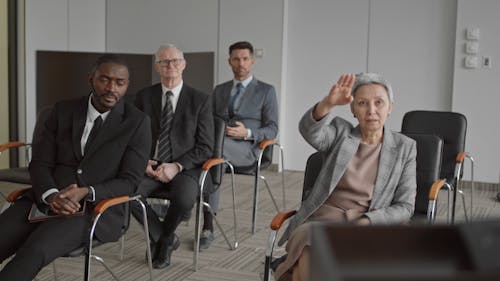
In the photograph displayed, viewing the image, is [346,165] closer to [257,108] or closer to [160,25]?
[257,108]

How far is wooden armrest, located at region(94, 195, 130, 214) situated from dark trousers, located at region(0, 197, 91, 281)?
0.16m

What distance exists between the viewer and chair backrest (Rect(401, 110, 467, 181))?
4.59m

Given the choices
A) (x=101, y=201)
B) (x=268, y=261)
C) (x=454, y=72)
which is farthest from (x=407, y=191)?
(x=454, y=72)

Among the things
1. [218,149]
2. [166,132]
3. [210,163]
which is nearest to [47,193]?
[210,163]

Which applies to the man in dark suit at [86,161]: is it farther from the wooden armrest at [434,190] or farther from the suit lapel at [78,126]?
the wooden armrest at [434,190]

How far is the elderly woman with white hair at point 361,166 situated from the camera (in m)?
2.88

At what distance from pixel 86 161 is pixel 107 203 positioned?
404 mm

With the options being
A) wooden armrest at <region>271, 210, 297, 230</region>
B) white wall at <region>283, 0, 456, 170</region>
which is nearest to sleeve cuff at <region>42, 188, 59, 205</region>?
wooden armrest at <region>271, 210, 297, 230</region>

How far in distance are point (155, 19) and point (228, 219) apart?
11.5ft

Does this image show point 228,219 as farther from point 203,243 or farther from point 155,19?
point 155,19

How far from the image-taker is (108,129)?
3.34m

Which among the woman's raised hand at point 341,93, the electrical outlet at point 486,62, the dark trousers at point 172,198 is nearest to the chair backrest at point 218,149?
the dark trousers at point 172,198

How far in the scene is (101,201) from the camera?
3.03 meters

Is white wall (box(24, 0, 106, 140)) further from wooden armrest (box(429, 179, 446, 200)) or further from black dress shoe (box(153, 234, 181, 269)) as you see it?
wooden armrest (box(429, 179, 446, 200))
